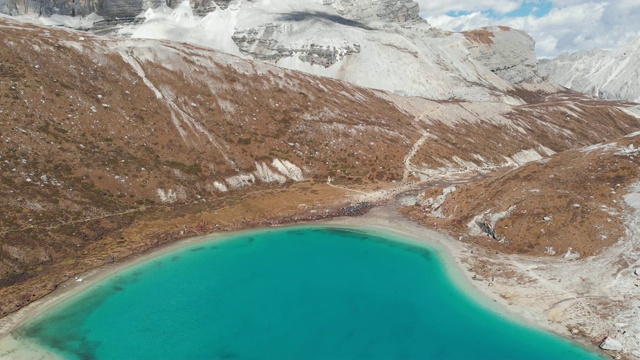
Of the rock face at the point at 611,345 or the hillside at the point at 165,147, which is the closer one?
the rock face at the point at 611,345

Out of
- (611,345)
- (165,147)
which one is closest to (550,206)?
(611,345)

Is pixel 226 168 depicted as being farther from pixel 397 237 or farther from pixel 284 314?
pixel 284 314

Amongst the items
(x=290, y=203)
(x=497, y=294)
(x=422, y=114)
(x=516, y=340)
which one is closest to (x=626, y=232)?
(x=497, y=294)

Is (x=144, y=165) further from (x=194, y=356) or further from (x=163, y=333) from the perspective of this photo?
(x=194, y=356)

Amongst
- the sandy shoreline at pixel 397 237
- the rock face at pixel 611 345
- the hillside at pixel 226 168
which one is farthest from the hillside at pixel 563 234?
the sandy shoreline at pixel 397 237

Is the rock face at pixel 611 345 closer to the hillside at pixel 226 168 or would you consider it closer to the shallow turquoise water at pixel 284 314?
the shallow turquoise water at pixel 284 314
